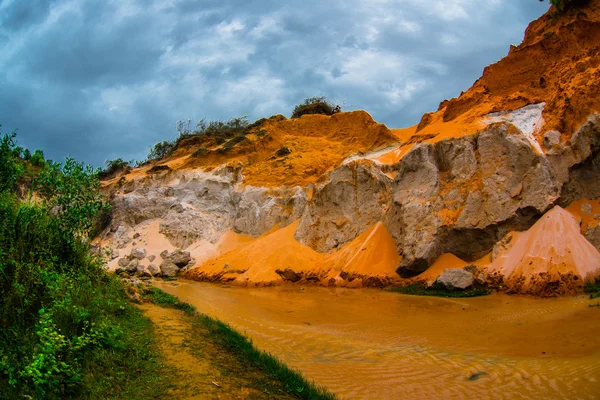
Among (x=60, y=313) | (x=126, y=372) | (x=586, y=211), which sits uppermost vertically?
(x=586, y=211)

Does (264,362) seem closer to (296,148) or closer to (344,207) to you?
(344,207)

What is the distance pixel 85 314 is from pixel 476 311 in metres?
11.8

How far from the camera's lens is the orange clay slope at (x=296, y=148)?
37.1 m

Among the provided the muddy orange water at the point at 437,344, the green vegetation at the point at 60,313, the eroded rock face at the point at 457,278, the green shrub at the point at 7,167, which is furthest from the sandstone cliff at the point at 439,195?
the green shrub at the point at 7,167

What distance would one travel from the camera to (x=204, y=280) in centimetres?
A: 2838

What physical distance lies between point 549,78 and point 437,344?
21.2m

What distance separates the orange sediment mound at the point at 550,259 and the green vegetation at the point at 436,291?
1.16m

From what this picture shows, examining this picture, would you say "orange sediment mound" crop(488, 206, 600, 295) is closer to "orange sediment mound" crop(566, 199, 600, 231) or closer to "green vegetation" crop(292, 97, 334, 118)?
"orange sediment mound" crop(566, 199, 600, 231)

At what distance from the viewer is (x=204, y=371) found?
619 cm

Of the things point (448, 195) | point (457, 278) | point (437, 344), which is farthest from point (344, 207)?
point (437, 344)

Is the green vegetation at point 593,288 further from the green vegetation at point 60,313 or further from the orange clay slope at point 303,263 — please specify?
the green vegetation at point 60,313

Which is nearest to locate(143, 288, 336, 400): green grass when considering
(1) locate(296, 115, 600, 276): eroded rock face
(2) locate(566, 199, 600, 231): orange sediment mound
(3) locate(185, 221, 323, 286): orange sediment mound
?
(1) locate(296, 115, 600, 276): eroded rock face

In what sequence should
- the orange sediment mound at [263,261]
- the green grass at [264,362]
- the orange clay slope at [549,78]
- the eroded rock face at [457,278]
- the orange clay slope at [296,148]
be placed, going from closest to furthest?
1. the green grass at [264,362]
2. the eroded rock face at [457,278]
3. the orange clay slope at [549,78]
4. the orange sediment mound at [263,261]
5. the orange clay slope at [296,148]

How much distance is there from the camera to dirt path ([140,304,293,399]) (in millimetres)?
5363
